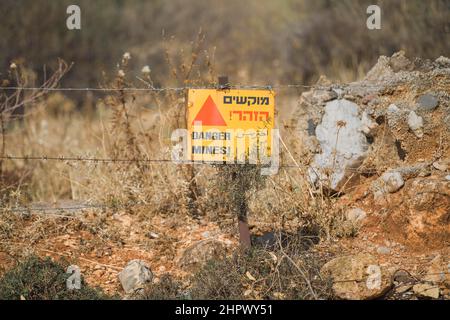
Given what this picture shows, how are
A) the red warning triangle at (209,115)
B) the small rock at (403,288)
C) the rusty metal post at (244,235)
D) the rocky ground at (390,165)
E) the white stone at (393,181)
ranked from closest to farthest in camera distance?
1. the small rock at (403,288)
2. the rocky ground at (390,165)
3. the rusty metal post at (244,235)
4. the red warning triangle at (209,115)
5. the white stone at (393,181)

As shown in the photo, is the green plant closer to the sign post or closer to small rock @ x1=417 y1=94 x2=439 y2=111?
the sign post

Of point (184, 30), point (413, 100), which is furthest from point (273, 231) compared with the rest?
point (184, 30)

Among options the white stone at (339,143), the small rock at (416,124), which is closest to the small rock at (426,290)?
the white stone at (339,143)

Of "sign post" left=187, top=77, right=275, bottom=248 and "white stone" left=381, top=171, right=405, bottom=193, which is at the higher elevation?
"sign post" left=187, top=77, right=275, bottom=248

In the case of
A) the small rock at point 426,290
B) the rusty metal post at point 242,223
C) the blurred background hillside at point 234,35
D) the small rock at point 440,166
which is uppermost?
the blurred background hillside at point 234,35

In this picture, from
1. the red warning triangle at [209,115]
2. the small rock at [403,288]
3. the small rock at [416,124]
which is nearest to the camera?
the small rock at [403,288]

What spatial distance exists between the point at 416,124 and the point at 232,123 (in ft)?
5.16

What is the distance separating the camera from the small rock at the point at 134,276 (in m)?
4.70

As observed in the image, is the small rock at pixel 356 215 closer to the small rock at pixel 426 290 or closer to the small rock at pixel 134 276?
the small rock at pixel 426 290

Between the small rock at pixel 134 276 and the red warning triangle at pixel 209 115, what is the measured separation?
1198mm

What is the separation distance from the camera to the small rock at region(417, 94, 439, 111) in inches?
212

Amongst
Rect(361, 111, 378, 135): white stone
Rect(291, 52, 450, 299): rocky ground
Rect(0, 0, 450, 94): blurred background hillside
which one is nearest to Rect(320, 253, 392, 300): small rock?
Rect(291, 52, 450, 299): rocky ground

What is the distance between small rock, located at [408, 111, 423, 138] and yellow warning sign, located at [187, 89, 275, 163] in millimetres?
1246

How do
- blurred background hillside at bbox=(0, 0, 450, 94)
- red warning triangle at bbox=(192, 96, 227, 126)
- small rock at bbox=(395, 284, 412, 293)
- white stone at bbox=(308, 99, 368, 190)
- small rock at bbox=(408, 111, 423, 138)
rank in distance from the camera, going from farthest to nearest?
1. blurred background hillside at bbox=(0, 0, 450, 94)
2. white stone at bbox=(308, 99, 368, 190)
3. small rock at bbox=(408, 111, 423, 138)
4. red warning triangle at bbox=(192, 96, 227, 126)
5. small rock at bbox=(395, 284, 412, 293)
